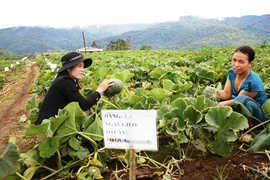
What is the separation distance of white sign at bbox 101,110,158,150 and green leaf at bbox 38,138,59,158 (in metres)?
0.60

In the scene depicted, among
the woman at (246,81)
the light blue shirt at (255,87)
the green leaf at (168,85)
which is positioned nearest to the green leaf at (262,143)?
the woman at (246,81)

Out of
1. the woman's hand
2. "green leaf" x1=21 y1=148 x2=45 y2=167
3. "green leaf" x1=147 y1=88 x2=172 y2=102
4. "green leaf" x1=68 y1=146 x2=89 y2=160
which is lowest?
"green leaf" x1=21 y1=148 x2=45 y2=167

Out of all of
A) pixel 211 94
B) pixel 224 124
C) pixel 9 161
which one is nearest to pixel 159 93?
pixel 211 94

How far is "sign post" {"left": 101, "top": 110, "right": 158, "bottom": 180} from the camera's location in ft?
5.68

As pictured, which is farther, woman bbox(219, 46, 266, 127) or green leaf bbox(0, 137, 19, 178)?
woman bbox(219, 46, 266, 127)

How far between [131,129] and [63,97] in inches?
64.3

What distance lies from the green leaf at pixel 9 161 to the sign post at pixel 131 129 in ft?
2.43

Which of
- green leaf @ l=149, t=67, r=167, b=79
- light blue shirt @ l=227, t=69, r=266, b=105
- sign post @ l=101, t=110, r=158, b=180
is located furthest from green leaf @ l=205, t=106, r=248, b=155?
green leaf @ l=149, t=67, r=167, b=79

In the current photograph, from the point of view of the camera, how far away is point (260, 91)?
3094 millimetres

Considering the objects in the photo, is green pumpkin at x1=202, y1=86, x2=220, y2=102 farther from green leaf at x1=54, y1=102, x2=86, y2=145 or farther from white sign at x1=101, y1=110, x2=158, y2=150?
white sign at x1=101, y1=110, x2=158, y2=150

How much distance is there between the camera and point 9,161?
6.93 ft

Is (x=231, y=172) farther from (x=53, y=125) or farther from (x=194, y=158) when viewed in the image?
(x=53, y=125)

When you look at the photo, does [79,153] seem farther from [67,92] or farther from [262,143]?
[262,143]

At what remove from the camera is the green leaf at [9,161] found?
2088 mm
